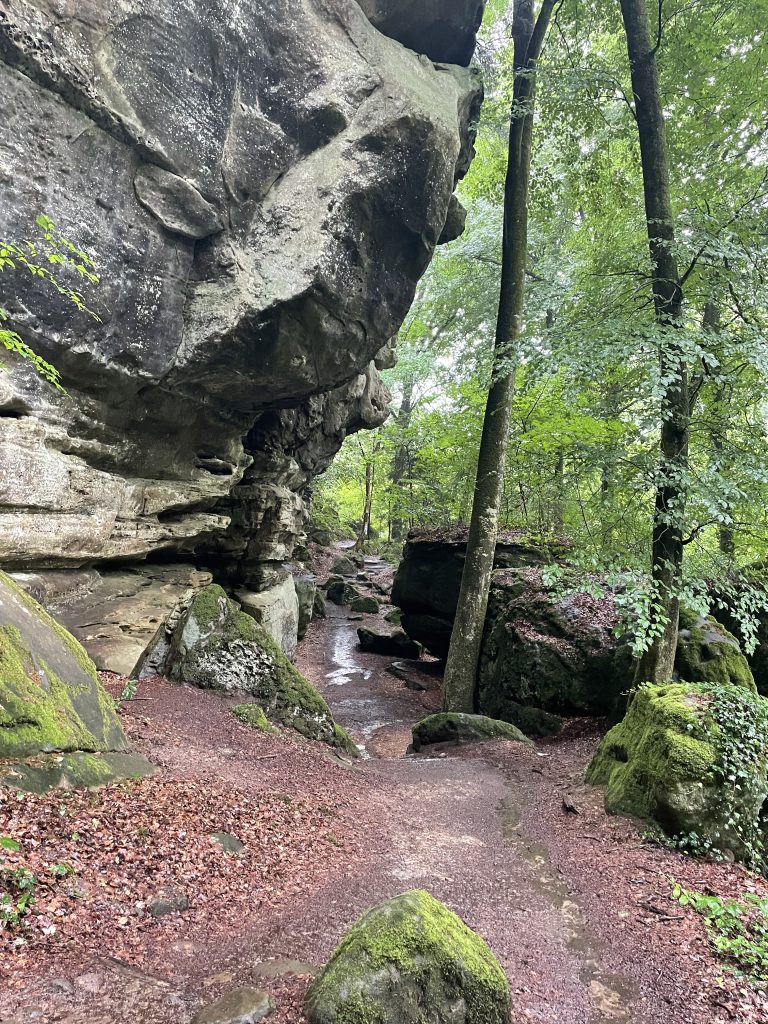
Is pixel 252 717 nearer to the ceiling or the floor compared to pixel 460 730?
nearer to the ceiling

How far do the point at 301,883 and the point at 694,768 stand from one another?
12.7 feet

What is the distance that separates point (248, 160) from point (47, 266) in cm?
413

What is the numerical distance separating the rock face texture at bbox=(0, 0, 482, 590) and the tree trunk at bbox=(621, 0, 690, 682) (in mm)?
3546

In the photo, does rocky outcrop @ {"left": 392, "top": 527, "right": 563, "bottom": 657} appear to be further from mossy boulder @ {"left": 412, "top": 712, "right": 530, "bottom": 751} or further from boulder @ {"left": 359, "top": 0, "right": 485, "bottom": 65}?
boulder @ {"left": 359, "top": 0, "right": 485, "bottom": 65}

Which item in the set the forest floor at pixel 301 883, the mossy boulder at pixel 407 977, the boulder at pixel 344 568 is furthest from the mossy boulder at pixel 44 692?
the boulder at pixel 344 568

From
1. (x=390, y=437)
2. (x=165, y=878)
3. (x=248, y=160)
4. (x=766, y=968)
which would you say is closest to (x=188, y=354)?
(x=248, y=160)

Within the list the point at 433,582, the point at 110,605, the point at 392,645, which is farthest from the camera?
the point at 392,645

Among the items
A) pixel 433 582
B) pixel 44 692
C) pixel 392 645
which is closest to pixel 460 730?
pixel 433 582

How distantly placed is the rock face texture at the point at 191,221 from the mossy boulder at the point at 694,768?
8.61 metres

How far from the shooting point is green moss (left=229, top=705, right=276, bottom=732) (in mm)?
7730

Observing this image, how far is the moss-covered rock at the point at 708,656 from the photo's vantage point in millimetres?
8984

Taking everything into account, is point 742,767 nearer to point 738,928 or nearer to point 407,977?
point 738,928

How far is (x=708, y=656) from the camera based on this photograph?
9.21 m

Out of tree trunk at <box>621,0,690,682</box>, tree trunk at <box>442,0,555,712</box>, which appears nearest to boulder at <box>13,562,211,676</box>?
tree trunk at <box>442,0,555,712</box>
